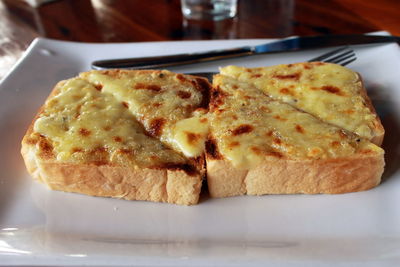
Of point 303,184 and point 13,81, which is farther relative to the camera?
point 13,81

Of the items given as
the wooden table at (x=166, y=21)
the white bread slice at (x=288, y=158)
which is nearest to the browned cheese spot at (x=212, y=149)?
the white bread slice at (x=288, y=158)

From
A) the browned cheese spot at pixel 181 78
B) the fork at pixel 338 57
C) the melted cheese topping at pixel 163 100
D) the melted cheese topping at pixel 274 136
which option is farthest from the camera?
the fork at pixel 338 57

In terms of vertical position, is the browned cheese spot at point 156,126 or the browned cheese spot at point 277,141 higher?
the browned cheese spot at point 277,141

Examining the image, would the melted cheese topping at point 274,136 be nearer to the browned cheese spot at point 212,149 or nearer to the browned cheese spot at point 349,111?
the browned cheese spot at point 212,149

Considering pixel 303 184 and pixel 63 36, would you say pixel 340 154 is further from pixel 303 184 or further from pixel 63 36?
pixel 63 36

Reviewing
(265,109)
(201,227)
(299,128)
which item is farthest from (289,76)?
(201,227)

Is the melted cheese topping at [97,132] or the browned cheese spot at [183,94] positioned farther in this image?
the browned cheese spot at [183,94]

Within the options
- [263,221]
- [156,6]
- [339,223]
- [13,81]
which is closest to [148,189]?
[263,221]
